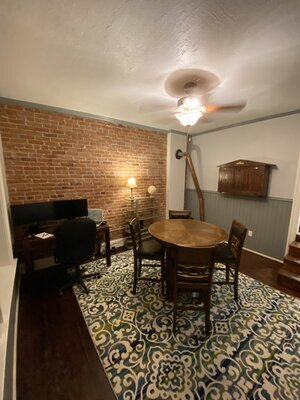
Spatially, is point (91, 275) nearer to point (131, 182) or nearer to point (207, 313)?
point (207, 313)

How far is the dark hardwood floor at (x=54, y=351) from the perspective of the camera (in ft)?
4.14

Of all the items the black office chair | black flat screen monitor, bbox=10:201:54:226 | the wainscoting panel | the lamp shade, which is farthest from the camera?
the lamp shade

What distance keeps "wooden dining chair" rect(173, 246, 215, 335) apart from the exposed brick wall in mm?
2175

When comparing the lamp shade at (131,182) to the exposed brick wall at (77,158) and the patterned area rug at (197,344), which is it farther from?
the patterned area rug at (197,344)

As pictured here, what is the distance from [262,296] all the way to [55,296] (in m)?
2.63

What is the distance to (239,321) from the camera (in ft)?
6.09

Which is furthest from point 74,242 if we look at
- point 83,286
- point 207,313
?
point 207,313

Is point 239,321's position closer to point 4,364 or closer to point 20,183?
point 4,364

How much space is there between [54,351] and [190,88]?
9.68 ft

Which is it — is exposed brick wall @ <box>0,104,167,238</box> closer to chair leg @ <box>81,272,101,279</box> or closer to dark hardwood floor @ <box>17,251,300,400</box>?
chair leg @ <box>81,272,101,279</box>

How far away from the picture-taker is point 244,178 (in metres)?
3.29

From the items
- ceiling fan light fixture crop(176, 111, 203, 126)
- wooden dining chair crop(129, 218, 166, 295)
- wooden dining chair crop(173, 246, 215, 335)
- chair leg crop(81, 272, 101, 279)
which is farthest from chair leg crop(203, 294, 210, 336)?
ceiling fan light fixture crop(176, 111, 203, 126)

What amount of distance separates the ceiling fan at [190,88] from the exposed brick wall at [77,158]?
1.61m

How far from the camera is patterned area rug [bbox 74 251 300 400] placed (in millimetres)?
1287
